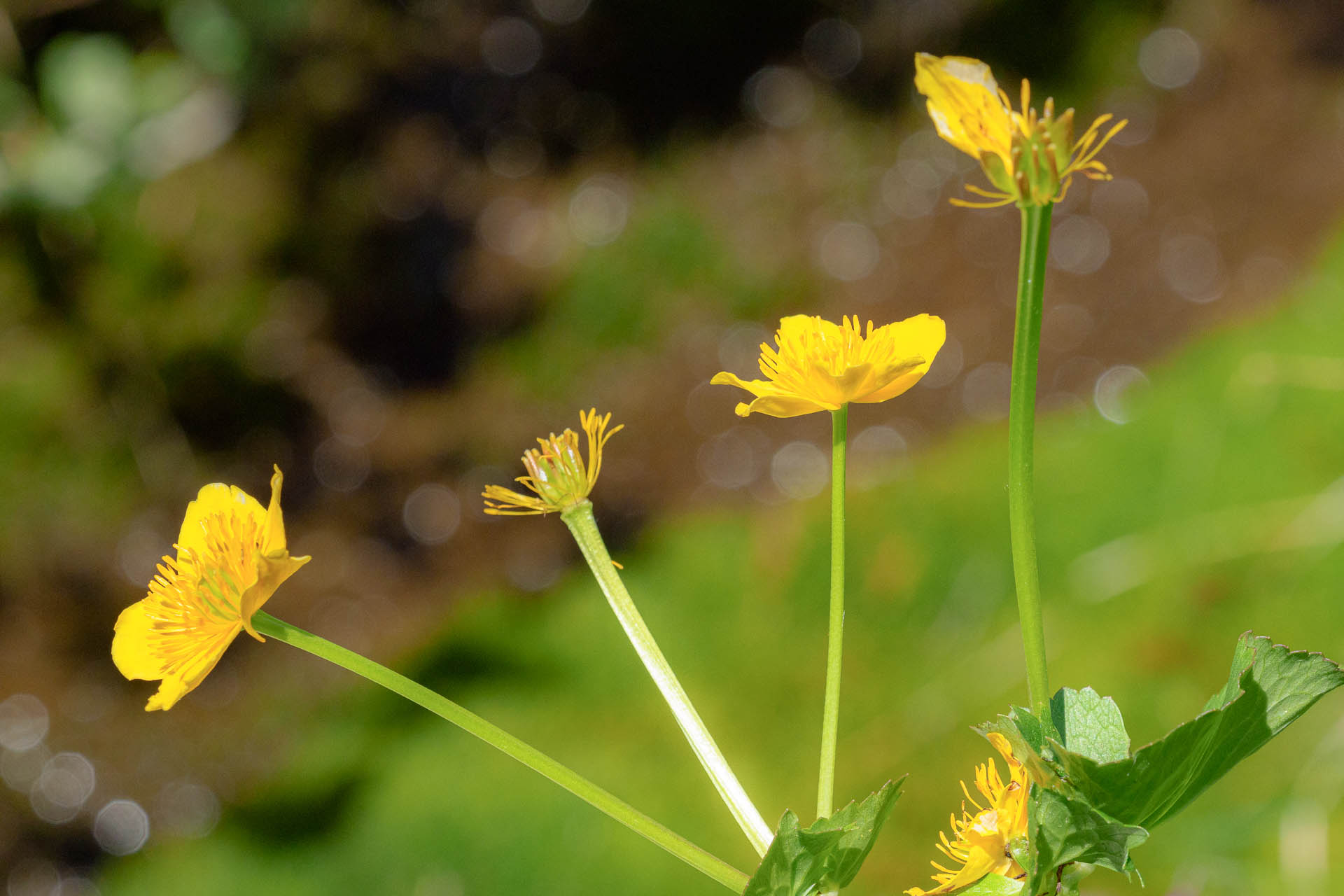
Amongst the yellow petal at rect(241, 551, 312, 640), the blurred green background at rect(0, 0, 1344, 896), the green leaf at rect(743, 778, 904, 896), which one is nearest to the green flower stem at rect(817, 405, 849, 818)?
the green leaf at rect(743, 778, 904, 896)

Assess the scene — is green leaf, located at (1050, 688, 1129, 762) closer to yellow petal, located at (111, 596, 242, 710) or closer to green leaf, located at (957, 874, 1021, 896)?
green leaf, located at (957, 874, 1021, 896)

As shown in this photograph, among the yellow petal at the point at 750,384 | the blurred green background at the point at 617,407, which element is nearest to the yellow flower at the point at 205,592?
the yellow petal at the point at 750,384

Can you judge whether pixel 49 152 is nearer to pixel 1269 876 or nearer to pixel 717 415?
pixel 717 415

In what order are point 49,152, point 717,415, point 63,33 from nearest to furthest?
point 49,152 → point 63,33 → point 717,415

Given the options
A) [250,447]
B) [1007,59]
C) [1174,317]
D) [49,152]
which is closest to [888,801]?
[49,152]

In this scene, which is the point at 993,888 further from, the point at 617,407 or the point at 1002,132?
the point at 617,407
